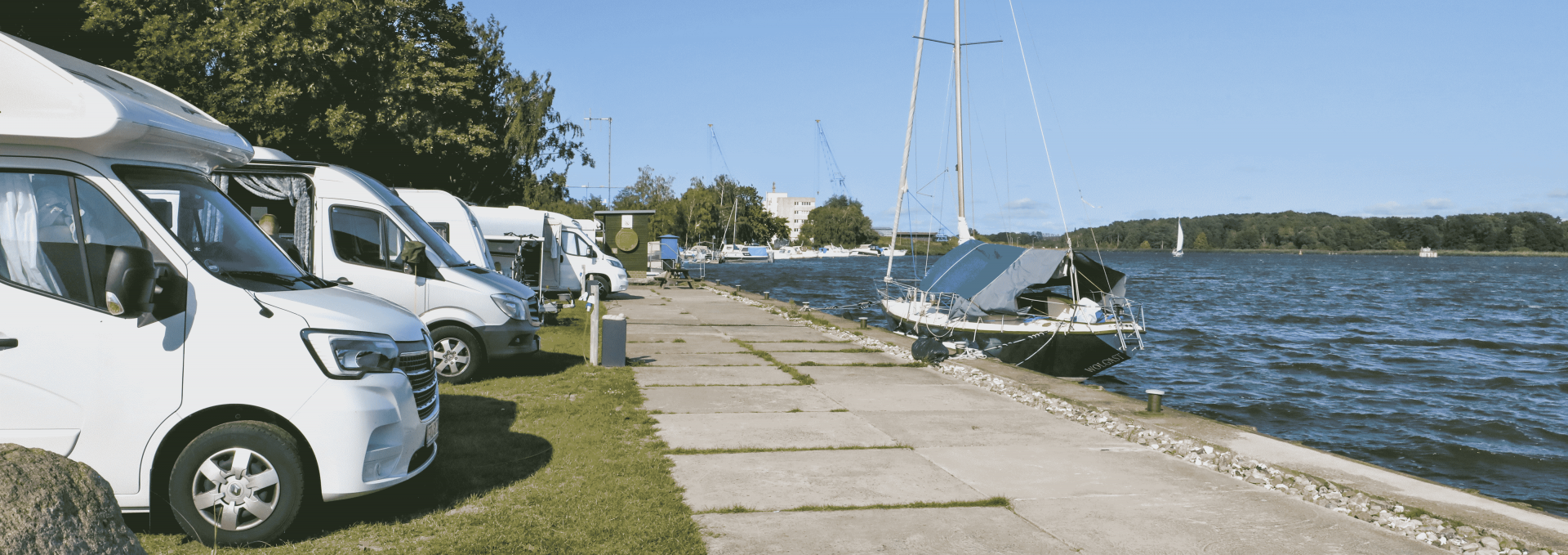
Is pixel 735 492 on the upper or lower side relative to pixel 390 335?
lower

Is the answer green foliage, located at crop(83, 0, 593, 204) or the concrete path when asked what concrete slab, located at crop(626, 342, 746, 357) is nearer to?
the concrete path

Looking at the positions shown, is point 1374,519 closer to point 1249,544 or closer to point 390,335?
point 1249,544

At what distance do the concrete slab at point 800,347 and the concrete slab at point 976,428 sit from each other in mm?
5472

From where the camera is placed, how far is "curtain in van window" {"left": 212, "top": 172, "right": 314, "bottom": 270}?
33.2 ft

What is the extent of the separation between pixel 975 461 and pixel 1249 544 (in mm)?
2264

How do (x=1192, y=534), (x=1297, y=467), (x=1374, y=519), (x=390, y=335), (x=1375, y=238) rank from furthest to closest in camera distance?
(x=1375, y=238) → (x=1297, y=467) → (x=1374, y=519) → (x=1192, y=534) → (x=390, y=335)

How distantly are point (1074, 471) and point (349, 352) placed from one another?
16.5ft

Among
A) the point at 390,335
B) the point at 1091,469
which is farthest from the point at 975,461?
the point at 390,335

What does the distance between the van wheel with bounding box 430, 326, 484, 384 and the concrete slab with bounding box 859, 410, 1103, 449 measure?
4.27 metres

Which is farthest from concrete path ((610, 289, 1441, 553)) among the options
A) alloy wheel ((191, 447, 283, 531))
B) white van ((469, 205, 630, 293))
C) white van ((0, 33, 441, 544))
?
white van ((469, 205, 630, 293))

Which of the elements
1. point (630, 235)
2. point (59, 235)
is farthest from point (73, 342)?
point (630, 235)

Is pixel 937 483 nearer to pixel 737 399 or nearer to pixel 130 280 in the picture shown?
pixel 737 399

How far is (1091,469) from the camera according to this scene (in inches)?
273

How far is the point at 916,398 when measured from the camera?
10.2 metres
